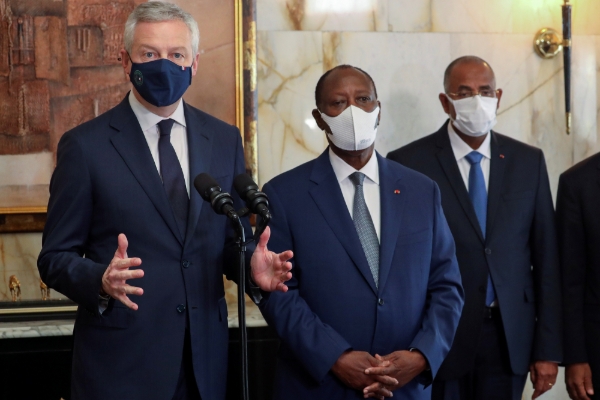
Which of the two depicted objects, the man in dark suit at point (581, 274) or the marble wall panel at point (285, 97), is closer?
the man in dark suit at point (581, 274)

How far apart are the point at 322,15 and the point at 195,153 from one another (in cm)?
182

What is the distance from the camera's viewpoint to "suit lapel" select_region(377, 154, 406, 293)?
2881mm

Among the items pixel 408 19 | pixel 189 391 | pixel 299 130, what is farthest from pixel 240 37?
pixel 189 391

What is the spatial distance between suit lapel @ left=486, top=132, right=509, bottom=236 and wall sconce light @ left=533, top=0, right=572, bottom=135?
1.02 metres

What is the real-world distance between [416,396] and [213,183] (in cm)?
118

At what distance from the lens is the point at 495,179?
11.6ft

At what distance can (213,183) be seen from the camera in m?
2.25

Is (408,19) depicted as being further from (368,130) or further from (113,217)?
(113,217)

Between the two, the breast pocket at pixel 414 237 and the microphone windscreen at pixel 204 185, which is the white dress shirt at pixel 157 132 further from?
the breast pocket at pixel 414 237

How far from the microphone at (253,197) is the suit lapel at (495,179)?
60.2 inches

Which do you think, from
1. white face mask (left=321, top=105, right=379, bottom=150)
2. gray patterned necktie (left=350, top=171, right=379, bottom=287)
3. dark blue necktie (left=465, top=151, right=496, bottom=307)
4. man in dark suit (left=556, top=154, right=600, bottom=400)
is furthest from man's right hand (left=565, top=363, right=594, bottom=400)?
white face mask (left=321, top=105, right=379, bottom=150)

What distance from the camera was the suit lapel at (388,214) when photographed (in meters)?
2.88

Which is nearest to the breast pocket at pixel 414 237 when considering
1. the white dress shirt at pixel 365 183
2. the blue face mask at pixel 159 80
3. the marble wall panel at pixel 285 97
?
the white dress shirt at pixel 365 183

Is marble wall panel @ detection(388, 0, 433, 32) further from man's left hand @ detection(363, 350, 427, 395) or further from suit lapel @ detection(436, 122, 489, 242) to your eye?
man's left hand @ detection(363, 350, 427, 395)
